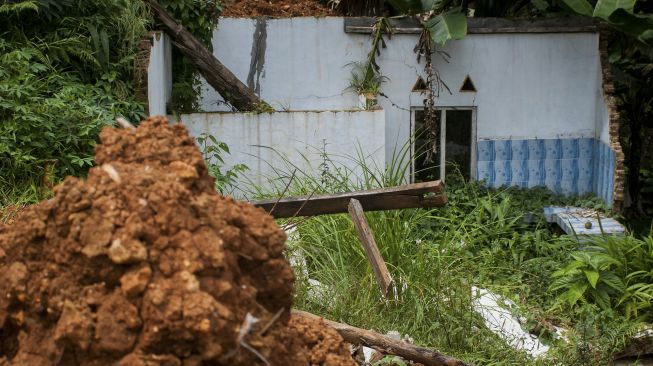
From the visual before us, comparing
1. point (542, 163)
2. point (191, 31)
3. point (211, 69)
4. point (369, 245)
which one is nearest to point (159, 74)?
point (211, 69)

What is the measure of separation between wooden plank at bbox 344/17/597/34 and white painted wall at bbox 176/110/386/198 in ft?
4.74

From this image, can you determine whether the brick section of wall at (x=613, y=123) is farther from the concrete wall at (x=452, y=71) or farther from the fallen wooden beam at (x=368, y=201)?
the fallen wooden beam at (x=368, y=201)

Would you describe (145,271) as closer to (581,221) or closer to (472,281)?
(472,281)

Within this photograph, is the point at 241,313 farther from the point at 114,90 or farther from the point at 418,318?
the point at 114,90

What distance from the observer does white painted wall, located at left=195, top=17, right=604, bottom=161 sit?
1082 centimetres

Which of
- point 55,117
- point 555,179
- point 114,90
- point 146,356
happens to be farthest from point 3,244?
point 555,179

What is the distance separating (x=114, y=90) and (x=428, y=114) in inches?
163

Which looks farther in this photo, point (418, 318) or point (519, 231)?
point (519, 231)

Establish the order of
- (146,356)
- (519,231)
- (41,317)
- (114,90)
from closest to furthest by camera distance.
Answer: (146,356), (41,317), (114,90), (519,231)

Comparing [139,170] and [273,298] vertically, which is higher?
[139,170]

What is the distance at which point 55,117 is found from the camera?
7219 mm

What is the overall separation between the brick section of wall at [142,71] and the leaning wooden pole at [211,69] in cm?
126

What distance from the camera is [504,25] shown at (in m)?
10.8

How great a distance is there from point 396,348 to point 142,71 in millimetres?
5191
